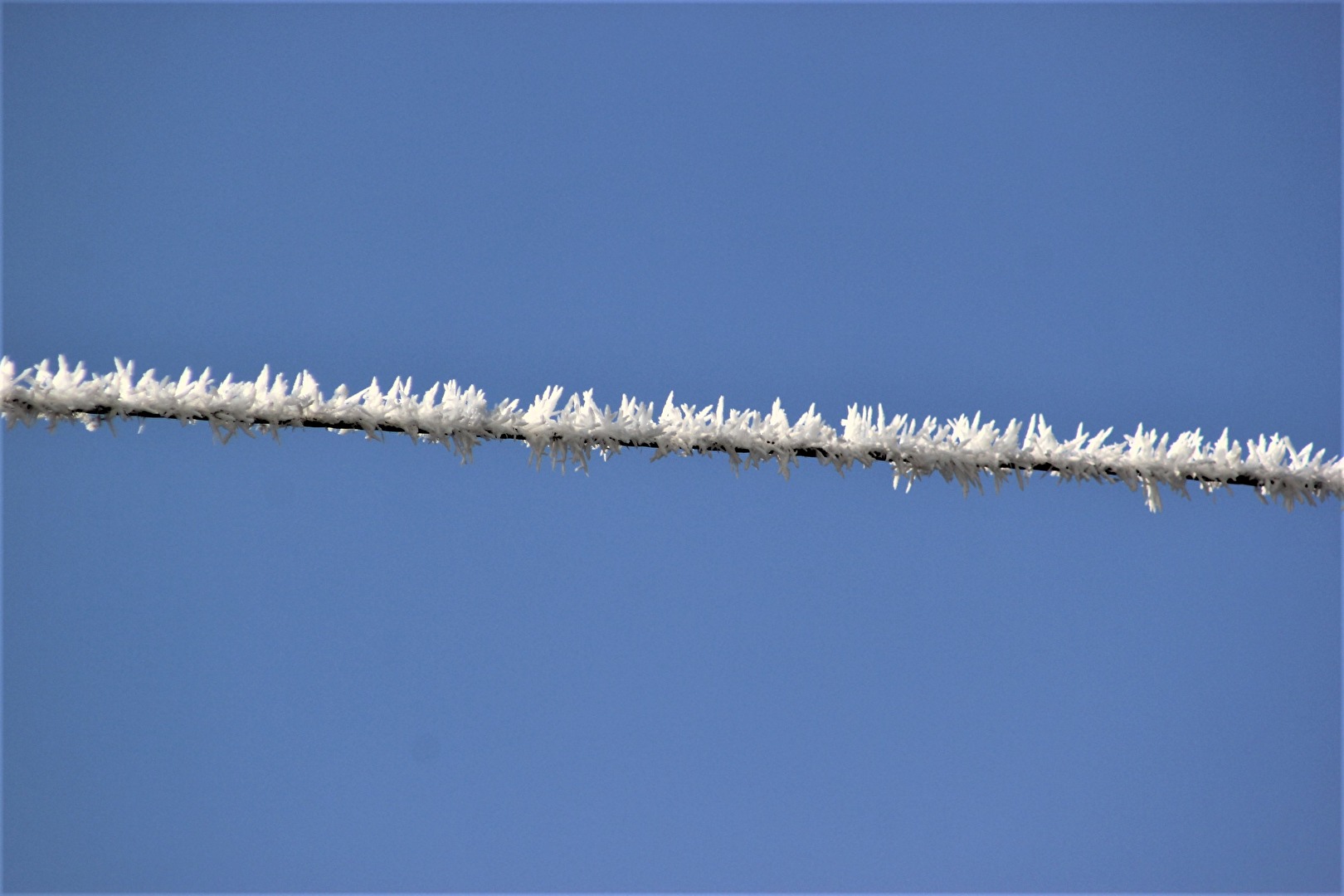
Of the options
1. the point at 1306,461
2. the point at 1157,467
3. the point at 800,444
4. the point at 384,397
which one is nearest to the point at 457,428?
the point at 384,397

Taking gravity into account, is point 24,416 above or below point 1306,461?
below

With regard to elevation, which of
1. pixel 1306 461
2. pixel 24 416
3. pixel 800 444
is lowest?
pixel 24 416

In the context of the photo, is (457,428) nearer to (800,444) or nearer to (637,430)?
(637,430)

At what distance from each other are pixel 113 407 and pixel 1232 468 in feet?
3.39

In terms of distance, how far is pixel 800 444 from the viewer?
94cm

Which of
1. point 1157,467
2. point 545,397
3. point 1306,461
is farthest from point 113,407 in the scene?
point 1306,461

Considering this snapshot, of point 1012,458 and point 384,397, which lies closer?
point 384,397

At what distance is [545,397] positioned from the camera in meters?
0.91

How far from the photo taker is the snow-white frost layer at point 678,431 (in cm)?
84

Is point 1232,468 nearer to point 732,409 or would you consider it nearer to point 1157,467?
point 1157,467

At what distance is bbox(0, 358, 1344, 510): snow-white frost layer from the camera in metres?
0.84

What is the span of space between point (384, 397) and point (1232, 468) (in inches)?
32.3

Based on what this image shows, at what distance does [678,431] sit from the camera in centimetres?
92

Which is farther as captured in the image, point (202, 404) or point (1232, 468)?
point (1232, 468)
